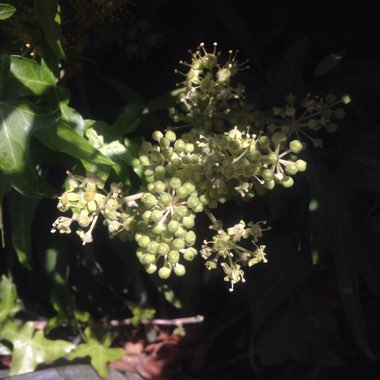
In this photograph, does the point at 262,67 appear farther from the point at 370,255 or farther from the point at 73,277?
the point at 73,277

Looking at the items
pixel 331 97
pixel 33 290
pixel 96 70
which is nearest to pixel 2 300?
pixel 33 290

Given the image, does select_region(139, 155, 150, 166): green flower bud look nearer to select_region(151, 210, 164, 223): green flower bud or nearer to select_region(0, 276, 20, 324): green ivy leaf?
select_region(151, 210, 164, 223): green flower bud

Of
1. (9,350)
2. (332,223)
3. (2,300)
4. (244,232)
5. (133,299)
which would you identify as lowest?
(133,299)

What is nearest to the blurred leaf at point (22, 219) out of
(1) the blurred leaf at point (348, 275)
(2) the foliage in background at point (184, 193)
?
(2) the foliage in background at point (184, 193)

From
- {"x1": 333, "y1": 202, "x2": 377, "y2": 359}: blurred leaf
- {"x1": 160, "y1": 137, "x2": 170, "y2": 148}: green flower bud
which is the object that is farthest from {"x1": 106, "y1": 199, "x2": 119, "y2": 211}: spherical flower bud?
{"x1": 333, "y1": 202, "x2": 377, "y2": 359}: blurred leaf

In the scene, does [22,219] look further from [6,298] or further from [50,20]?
[6,298]
